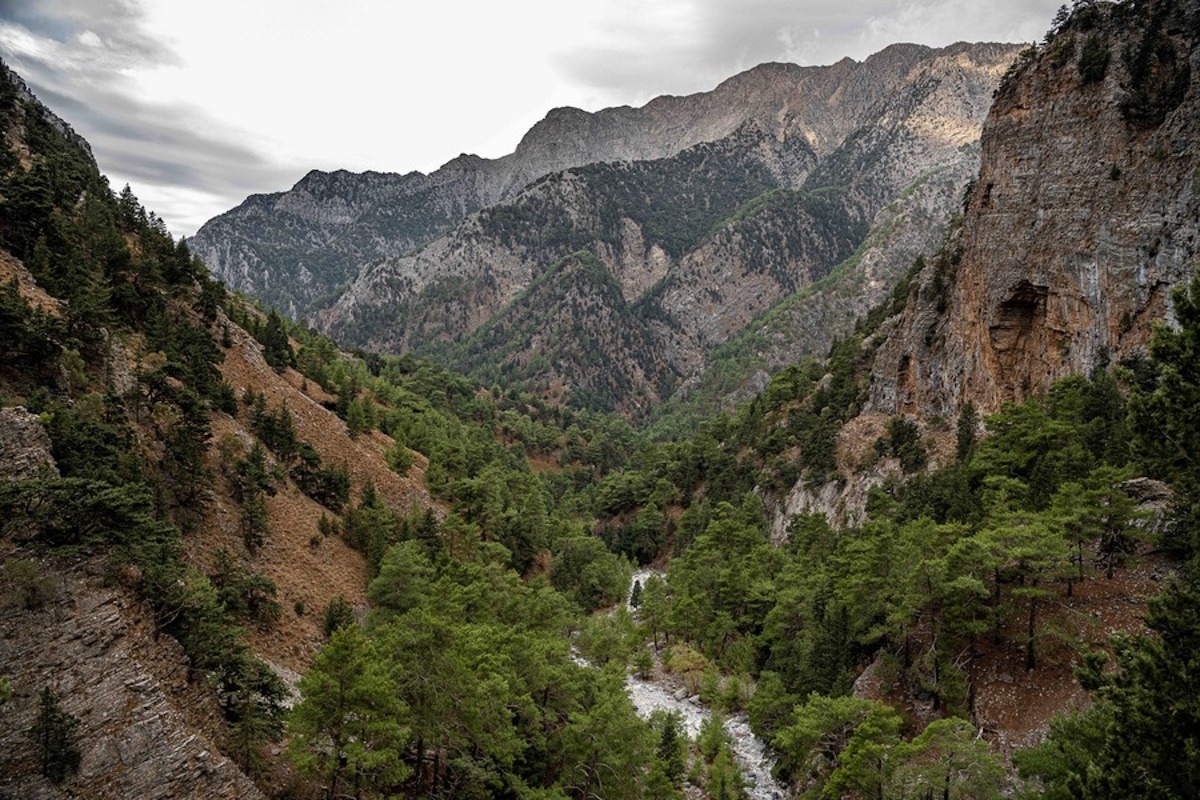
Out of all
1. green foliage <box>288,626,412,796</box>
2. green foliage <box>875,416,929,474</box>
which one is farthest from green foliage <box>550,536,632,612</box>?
green foliage <box>288,626,412,796</box>

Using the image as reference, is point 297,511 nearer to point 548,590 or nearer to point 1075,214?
point 548,590

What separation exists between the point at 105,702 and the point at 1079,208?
76.5 metres

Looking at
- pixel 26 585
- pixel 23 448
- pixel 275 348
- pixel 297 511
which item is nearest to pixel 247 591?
pixel 297 511

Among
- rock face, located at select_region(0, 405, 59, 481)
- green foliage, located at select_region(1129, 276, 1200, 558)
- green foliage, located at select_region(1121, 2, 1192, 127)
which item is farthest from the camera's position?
green foliage, located at select_region(1121, 2, 1192, 127)

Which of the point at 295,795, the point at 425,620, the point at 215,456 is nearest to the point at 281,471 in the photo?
the point at 215,456

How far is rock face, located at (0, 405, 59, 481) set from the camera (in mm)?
22031

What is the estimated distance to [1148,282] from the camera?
5712 cm

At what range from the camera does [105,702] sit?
20250 mm

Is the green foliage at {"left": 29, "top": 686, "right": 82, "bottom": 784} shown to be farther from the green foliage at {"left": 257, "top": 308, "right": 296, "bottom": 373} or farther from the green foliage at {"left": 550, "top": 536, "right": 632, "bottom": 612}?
the green foliage at {"left": 550, "top": 536, "right": 632, "bottom": 612}

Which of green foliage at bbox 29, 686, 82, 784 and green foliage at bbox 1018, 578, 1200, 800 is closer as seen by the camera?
green foliage at bbox 1018, 578, 1200, 800

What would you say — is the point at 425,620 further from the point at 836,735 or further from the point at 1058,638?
the point at 1058,638

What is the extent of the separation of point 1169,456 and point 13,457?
32.2 m

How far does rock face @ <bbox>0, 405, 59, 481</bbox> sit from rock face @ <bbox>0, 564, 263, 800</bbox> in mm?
3459

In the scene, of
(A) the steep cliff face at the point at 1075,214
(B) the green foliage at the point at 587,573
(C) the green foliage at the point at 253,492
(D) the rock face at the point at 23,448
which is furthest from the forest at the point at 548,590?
(A) the steep cliff face at the point at 1075,214
